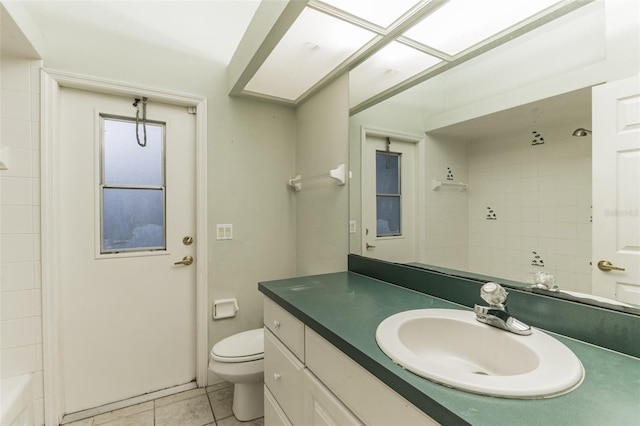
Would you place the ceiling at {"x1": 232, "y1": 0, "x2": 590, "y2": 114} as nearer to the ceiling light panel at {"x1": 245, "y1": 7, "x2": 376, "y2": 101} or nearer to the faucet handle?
the ceiling light panel at {"x1": 245, "y1": 7, "x2": 376, "y2": 101}

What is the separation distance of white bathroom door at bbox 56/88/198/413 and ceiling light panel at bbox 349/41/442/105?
3.86 feet

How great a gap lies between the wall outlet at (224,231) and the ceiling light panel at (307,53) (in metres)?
0.97

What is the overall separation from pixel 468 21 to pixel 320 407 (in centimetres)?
150

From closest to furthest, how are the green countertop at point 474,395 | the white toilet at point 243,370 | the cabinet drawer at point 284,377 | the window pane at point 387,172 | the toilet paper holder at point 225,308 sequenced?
the green countertop at point 474,395 < the cabinet drawer at point 284,377 < the window pane at point 387,172 < the white toilet at point 243,370 < the toilet paper holder at point 225,308

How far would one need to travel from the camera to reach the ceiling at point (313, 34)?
1082mm

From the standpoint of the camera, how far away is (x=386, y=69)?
4.87ft

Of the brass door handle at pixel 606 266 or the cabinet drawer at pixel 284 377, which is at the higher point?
the brass door handle at pixel 606 266

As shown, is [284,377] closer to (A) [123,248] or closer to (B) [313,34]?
(A) [123,248]

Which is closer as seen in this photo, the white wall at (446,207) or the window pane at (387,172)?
the white wall at (446,207)

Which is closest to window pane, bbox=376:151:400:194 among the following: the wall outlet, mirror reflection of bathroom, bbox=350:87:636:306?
mirror reflection of bathroom, bbox=350:87:636:306

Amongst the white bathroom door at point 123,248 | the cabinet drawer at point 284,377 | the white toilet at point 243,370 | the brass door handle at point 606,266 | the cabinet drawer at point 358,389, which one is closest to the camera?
the cabinet drawer at point 358,389

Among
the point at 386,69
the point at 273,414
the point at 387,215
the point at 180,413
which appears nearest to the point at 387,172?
the point at 387,215

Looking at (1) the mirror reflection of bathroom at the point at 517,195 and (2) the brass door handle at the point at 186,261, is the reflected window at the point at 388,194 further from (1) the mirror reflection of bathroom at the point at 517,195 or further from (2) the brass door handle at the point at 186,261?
(2) the brass door handle at the point at 186,261

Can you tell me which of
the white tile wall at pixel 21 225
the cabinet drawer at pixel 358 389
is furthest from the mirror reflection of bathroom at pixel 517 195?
the white tile wall at pixel 21 225
